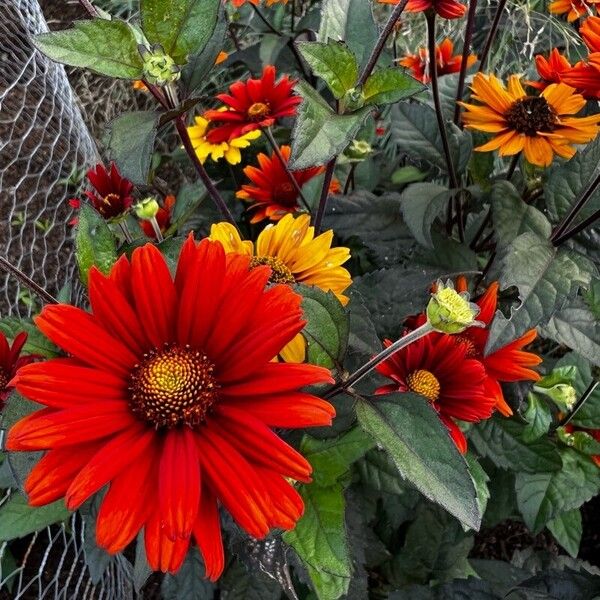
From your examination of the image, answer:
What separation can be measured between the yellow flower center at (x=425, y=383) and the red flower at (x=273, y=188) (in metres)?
0.28

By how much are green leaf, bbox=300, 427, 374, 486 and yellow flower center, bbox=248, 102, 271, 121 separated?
1.16ft

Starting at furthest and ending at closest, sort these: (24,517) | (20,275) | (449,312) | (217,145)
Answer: (217,145), (24,517), (20,275), (449,312)

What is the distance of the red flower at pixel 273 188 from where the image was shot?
76 cm

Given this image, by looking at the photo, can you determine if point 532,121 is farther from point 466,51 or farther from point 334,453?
point 334,453

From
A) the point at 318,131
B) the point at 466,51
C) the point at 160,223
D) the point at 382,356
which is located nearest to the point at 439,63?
the point at 466,51

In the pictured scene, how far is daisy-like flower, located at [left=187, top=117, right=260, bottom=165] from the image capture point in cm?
81

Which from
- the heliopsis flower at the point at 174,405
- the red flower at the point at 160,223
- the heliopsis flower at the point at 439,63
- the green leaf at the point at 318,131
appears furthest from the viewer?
the heliopsis flower at the point at 439,63

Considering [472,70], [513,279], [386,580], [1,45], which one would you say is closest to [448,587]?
[386,580]

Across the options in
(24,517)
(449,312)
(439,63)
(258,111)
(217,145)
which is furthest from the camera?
(439,63)

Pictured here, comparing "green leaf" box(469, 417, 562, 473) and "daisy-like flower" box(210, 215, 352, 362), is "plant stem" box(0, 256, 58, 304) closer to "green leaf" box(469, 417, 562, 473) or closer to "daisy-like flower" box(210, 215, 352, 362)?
"daisy-like flower" box(210, 215, 352, 362)

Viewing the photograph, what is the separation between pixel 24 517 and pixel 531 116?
618mm

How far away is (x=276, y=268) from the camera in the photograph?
1.86 ft

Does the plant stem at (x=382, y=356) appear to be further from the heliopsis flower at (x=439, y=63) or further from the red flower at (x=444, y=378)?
the heliopsis flower at (x=439, y=63)

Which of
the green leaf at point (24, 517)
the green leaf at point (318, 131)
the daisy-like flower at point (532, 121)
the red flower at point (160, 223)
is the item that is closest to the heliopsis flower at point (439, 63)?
the daisy-like flower at point (532, 121)
